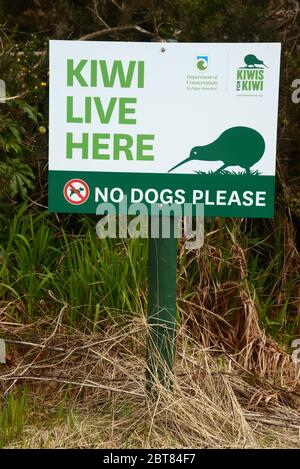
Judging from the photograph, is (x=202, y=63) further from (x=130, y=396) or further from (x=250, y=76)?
(x=130, y=396)

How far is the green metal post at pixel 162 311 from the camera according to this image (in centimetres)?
447

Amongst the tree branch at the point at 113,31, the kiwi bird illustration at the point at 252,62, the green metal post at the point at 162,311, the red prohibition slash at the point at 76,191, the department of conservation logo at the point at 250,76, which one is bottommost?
the green metal post at the point at 162,311

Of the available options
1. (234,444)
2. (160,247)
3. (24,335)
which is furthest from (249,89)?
(24,335)

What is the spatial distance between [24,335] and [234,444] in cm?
165

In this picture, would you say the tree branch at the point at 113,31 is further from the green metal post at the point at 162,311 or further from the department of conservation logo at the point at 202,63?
the green metal post at the point at 162,311

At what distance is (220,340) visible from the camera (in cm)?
544

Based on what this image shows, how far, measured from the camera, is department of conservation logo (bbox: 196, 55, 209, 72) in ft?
14.1

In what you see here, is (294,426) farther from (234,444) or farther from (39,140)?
(39,140)

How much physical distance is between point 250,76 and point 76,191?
1.05 metres

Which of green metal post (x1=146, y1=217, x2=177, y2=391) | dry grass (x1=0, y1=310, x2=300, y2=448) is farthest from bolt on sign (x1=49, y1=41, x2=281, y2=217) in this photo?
dry grass (x1=0, y1=310, x2=300, y2=448)

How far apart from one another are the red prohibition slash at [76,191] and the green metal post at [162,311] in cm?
Answer: 37

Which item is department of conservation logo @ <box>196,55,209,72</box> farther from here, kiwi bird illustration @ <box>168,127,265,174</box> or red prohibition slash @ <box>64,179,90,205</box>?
red prohibition slash @ <box>64,179,90,205</box>

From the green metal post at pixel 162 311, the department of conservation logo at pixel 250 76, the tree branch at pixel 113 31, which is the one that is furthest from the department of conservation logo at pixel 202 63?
the tree branch at pixel 113 31

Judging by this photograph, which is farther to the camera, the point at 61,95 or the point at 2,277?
the point at 2,277
